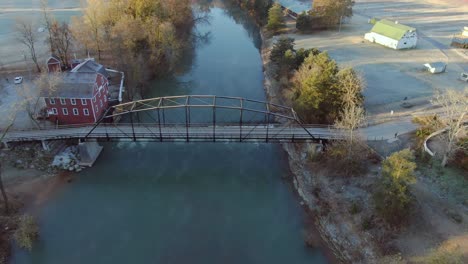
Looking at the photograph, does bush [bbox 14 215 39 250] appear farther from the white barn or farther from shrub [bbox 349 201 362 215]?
the white barn

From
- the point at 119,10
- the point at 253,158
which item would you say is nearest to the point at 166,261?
the point at 253,158

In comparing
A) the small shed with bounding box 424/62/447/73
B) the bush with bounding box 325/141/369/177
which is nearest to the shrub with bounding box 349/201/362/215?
the bush with bounding box 325/141/369/177

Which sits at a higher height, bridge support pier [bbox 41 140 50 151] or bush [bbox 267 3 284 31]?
bush [bbox 267 3 284 31]


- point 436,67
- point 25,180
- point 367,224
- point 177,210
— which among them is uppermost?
point 436,67

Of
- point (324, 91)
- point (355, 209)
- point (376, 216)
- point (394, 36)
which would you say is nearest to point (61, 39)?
point (324, 91)

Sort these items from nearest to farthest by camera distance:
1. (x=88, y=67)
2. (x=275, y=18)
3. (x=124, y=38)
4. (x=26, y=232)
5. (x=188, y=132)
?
(x=26, y=232) → (x=188, y=132) → (x=88, y=67) → (x=124, y=38) → (x=275, y=18)

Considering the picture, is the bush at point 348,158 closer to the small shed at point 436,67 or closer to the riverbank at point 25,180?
the small shed at point 436,67

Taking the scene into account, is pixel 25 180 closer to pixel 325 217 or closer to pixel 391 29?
pixel 325 217

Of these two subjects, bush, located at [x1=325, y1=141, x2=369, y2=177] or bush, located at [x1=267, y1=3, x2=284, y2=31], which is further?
bush, located at [x1=267, y1=3, x2=284, y2=31]
